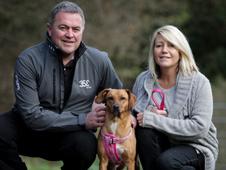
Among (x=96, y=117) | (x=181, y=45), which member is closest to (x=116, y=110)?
(x=96, y=117)

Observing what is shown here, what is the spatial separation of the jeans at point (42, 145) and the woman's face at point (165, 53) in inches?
33.1

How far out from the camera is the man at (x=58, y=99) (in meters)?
5.80

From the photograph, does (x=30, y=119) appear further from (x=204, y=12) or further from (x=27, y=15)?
(x=204, y=12)

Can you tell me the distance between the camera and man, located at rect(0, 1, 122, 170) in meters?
5.80

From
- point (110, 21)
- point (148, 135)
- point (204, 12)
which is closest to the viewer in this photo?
point (148, 135)

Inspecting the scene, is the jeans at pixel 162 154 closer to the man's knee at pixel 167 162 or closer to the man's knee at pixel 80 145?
the man's knee at pixel 167 162

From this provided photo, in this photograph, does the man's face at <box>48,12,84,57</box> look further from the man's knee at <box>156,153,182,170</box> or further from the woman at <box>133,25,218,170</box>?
the man's knee at <box>156,153,182,170</box>

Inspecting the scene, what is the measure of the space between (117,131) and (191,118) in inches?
24.0

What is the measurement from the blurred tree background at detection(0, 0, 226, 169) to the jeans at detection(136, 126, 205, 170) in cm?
333

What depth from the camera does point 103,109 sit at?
5848 millimetres

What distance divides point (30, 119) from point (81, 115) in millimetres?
416

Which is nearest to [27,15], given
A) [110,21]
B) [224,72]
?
[110,21]

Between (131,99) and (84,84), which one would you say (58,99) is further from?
(131,99)

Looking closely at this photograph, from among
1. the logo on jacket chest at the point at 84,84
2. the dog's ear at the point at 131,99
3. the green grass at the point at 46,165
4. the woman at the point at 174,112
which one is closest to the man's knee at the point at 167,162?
the woman at the point at 174,112
